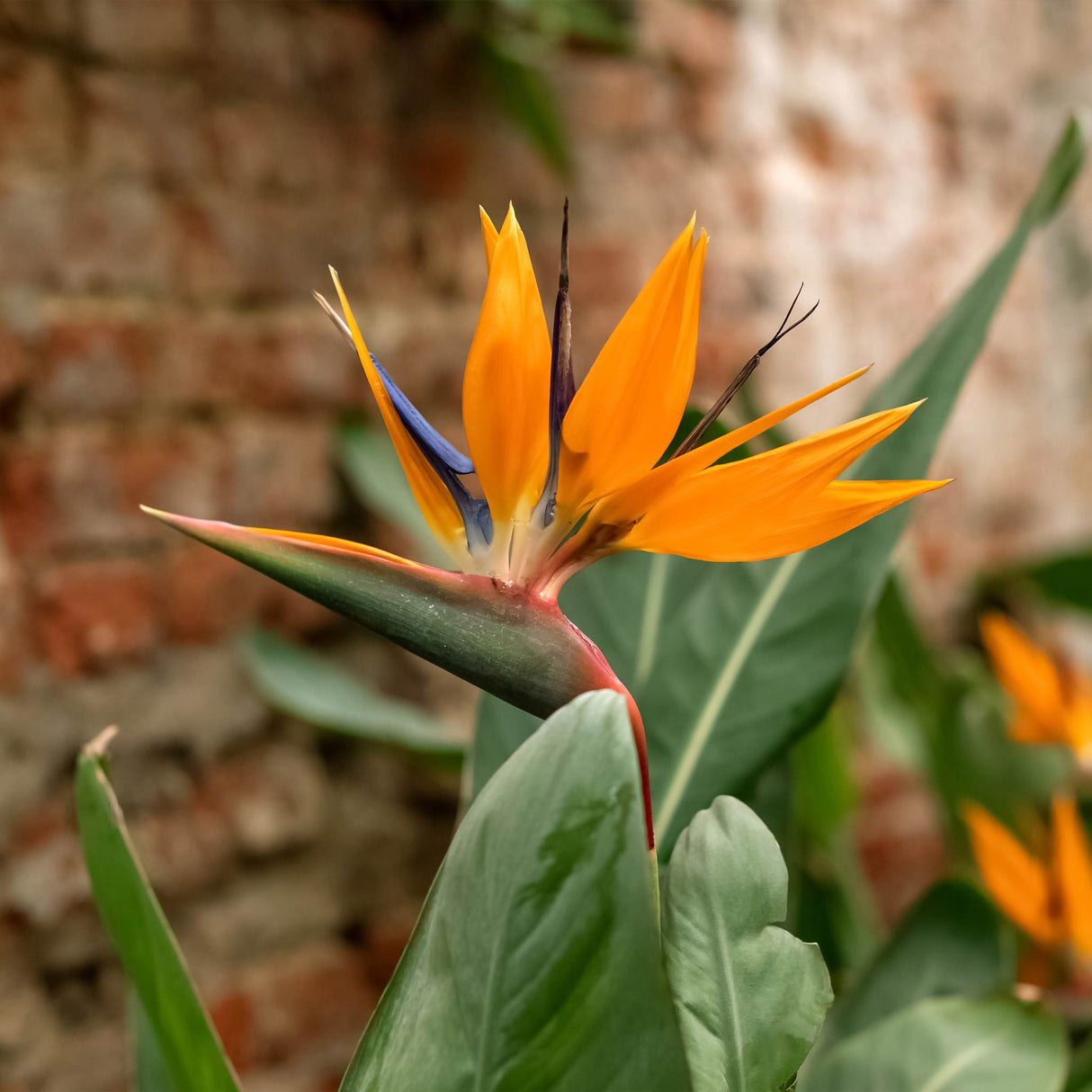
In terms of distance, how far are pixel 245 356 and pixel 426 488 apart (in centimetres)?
58

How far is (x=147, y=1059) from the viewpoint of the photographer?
0.33m

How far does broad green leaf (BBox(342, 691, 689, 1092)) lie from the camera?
0.19 m

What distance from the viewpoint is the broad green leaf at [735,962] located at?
0.23 metres

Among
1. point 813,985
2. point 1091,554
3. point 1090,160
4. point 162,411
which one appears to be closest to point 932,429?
point 813,985

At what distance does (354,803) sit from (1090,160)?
1336 mm

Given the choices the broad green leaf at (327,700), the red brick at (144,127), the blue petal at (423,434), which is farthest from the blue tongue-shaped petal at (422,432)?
the red brick at (144,127)

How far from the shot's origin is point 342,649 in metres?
0.87

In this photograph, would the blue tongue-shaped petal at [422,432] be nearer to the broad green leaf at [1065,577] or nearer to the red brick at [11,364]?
the red brick at [11,364]

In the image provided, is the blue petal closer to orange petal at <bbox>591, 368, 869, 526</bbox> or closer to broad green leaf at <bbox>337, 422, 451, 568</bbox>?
orange petal at <bbox>591, 368, 869, 526</bbox>

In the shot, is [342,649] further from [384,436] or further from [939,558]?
[939,558]

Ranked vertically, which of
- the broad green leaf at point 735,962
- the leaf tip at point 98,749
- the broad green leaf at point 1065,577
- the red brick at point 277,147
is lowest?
the broad green leaf at point 1065,577

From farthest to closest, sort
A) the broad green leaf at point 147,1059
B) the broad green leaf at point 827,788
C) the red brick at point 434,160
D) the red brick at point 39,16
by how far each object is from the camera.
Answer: the red brick at point 434,160
the broad green leaf at point 827,788
the red brick at point 39,16
the broad green leaf at point 147,1059

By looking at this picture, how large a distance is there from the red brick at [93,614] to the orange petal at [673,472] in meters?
0.58

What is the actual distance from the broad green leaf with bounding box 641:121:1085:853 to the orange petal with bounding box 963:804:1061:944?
0.69 feet
